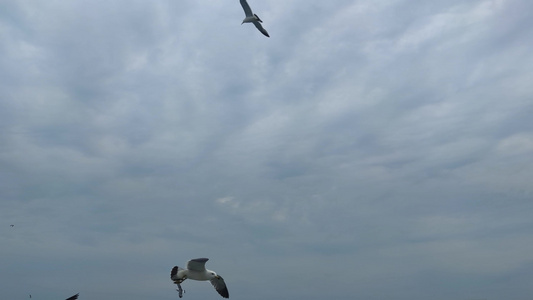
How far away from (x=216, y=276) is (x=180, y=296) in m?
8.45

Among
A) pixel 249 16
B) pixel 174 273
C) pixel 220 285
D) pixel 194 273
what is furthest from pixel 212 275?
pixel 249 16

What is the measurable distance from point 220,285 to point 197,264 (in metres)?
6.34

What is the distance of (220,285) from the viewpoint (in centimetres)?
6606

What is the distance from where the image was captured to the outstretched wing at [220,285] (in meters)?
65.7

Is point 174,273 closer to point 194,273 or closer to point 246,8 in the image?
point 194,273

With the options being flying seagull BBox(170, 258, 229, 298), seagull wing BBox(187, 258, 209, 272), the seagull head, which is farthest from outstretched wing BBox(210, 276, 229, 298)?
seagull wing BBox(187, 258, 209, 272)

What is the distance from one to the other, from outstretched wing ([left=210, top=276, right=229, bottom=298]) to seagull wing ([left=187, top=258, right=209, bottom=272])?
3.27m

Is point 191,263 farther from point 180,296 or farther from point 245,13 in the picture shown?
Answer: point 245,13

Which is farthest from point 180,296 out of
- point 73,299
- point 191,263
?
point 73,299

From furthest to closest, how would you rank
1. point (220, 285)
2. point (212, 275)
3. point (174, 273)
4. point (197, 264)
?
point (220, 285) < point (212, 275) < point (174, 273) < point (197, 264)

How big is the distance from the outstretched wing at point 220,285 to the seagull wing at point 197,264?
3.27 meters

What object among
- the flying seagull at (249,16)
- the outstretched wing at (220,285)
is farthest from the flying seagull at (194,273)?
the flying seagull at (249,16)

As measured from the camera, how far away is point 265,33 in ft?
255

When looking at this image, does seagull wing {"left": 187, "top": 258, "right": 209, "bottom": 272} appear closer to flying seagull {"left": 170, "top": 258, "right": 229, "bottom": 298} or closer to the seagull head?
flying seagull {"left": 170, "top": 258, "right": 229, "bottom": 298}
